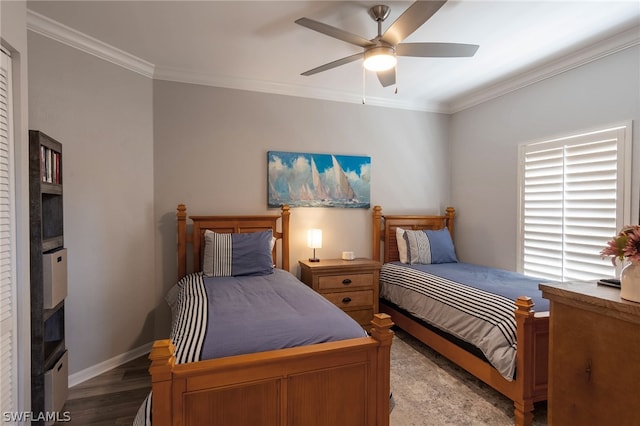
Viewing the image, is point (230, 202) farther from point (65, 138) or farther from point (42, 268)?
point (42, 268)

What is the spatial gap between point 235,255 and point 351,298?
126 cm

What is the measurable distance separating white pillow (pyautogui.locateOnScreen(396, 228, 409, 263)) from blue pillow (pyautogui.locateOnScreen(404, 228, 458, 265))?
0.12 ft

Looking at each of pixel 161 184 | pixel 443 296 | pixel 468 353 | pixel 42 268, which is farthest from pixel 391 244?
pixel 42 268

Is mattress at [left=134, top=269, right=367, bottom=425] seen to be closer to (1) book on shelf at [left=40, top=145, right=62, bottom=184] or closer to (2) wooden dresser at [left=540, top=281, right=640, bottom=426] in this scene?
(2) wooden dresser at [left=540, top=281, right=640, bottom=426]

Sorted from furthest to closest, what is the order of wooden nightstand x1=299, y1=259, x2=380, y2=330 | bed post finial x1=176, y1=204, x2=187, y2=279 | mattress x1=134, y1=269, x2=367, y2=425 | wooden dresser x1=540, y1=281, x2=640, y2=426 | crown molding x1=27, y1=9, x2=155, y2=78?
1. wooden nightstand x1=299, y1=259, x2=380, y2=330
2. bed post finial x1=176, y1=204, x2=187, y2=279
3. crown molding x1=27, y1=9, x2=155, y2=78
4. mattress x1=134, y1=269, x2=367, y2=425
5. wooden dresser x1=540, y1=281, x2=640, y2=426

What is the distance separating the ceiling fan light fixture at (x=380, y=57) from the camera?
2141 millimetres

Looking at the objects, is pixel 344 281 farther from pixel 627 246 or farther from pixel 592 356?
pixel 627 246

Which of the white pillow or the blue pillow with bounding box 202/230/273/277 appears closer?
the blue pillow with bounding box 202/230/273/277

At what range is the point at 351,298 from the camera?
11.1 feet

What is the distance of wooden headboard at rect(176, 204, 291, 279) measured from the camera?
10.2ft

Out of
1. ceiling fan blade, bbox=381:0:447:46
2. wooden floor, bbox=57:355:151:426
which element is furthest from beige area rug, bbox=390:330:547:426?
A: ceiling fan blade, bbox=381:0:447:46

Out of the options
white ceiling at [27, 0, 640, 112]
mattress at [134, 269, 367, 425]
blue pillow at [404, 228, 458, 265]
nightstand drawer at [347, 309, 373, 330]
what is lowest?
nightstand drawer at [347, 309, 373, 330]

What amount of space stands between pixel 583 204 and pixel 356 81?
232cm

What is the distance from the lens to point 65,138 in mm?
2438
